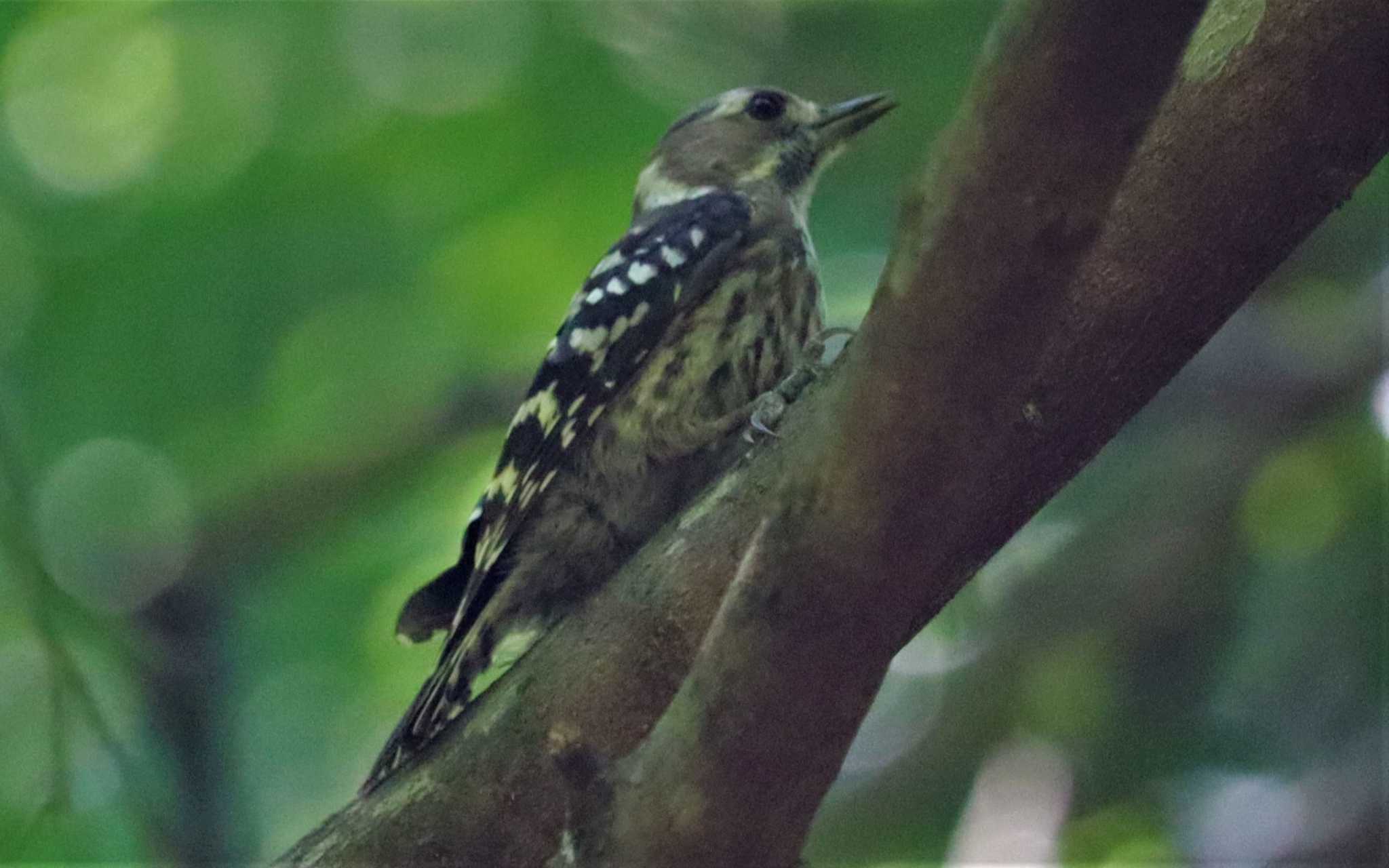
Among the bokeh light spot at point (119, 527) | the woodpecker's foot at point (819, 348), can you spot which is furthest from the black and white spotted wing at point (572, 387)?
the bokeh light spot at point (119, 527)

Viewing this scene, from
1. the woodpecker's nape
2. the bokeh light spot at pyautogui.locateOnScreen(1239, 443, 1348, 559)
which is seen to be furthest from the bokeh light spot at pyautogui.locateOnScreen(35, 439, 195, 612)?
the bokeh light spot at pyautogui.locateOnScreen(1239, 443, 1348, 559)

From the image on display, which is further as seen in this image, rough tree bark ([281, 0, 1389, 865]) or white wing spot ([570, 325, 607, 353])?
white wing spot ([570, 325, 607, 353])

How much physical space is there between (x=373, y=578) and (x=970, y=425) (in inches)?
154

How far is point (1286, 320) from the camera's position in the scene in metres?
6.18

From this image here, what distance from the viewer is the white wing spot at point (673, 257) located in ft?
14.2

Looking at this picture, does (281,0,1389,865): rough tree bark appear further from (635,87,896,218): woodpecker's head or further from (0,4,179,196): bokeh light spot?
(0,4,179,196): bokeh light spot

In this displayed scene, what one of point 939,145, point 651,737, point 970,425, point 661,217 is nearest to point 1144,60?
point 939,145

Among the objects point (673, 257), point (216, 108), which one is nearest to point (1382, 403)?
point (673, 257)

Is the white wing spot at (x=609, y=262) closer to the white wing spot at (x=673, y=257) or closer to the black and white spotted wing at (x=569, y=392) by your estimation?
the black and white spotted wing at (x=569, y=392)

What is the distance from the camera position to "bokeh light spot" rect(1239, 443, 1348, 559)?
19.0 ft

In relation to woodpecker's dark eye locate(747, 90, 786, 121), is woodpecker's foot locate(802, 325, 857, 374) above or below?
below

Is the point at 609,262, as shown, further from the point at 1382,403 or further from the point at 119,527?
the point at 1382,403

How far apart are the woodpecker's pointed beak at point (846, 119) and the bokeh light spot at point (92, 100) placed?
190cm

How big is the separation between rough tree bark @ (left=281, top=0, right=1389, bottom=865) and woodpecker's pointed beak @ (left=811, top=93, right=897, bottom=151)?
232 centimetres
